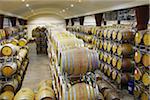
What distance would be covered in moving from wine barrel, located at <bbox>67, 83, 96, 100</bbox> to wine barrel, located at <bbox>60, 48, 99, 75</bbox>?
0.99ft

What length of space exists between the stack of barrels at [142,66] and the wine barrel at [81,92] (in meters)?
4.26

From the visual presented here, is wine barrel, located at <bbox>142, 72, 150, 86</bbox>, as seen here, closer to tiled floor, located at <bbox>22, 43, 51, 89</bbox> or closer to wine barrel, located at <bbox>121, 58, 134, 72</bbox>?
wine barrel, located at <bbox>121, 58, 134, 72</bbox>

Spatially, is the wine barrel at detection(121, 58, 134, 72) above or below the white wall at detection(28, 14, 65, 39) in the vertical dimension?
below

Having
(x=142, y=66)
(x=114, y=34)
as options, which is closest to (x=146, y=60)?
(x=142, y=66)

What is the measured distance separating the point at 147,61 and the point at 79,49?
13.9 ft

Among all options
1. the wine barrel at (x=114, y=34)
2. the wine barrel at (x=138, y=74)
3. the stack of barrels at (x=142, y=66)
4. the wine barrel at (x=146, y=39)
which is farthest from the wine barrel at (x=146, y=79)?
the wine barrel at (x=114, y=34)

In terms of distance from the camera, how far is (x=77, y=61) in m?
4.70

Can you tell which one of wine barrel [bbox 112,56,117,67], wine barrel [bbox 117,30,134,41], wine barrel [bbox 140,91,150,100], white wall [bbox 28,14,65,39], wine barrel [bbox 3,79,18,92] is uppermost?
white wall [bbox 28,14,65,39]

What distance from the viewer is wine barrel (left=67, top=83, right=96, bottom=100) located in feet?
14.6

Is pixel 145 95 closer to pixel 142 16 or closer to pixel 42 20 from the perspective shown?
pixel 142 16

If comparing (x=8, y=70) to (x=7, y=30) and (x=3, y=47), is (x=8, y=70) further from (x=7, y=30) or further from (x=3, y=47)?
(x=7, y=30)

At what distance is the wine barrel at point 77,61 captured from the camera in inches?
183

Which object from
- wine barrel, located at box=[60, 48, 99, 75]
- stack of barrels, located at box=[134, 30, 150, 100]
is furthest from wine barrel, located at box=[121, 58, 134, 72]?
wine barrel, located at box=[60, 48, 99, 75]

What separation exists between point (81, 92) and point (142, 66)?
4999mm
